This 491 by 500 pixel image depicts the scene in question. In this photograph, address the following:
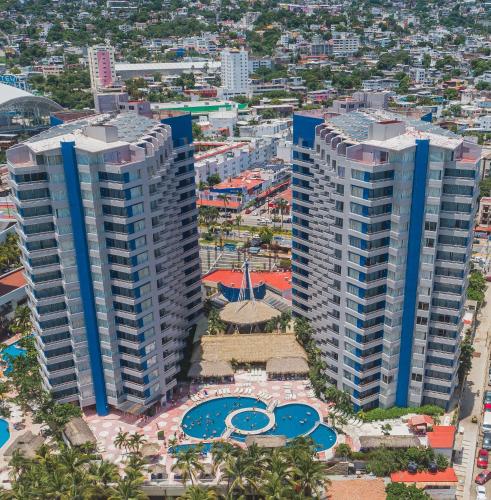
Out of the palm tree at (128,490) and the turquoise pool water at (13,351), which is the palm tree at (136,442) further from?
the turquoise pool water at (13,351)

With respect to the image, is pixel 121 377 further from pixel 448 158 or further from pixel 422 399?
pixel 448 158

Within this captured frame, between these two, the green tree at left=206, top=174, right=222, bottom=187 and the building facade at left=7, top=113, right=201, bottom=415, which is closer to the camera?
the building facade at left=7, top=113, right=201, bottom=415

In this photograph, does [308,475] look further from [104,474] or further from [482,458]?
[482,458]

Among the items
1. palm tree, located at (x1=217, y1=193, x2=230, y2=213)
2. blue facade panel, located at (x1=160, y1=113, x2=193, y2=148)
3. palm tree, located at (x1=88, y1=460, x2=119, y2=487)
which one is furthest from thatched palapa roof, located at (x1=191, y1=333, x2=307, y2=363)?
palm tree, located at (x1=217, y1=193, x2=230, y2=213)

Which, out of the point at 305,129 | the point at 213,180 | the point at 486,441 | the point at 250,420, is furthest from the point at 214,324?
the point at 213,180

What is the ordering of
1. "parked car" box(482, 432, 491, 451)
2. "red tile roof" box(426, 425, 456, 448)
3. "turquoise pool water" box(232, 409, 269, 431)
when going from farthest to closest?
"turquoise pool water" box(232, 409, 269, 431) < "parked car" box(482, 432, 491, 451) < "red tile roof" box(426, 425, 456, 448)

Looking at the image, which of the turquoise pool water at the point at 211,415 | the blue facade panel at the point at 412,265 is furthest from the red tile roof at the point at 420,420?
the turquoise pool water at the point at 211,415

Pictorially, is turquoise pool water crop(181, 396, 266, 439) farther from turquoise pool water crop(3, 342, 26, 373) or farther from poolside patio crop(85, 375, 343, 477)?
turquoise pool water crop(3, 342, 26, 373)
